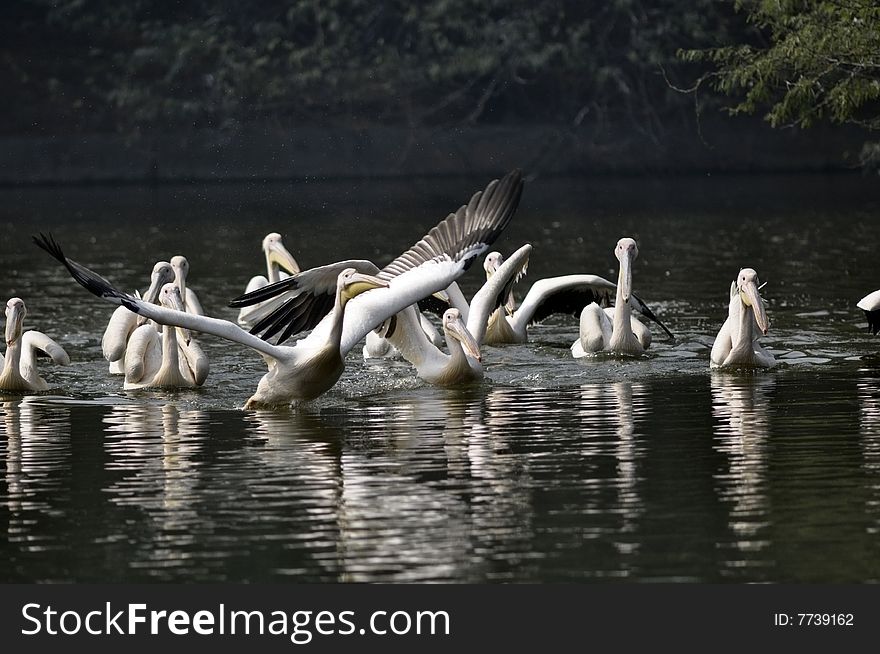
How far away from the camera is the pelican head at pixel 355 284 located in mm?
11375

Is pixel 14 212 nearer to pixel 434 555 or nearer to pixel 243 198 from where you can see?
pixel 243 198

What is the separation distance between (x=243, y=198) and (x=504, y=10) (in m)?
8.89

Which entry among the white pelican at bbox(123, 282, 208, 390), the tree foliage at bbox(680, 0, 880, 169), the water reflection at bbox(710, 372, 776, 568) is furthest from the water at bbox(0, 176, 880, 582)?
the tree foliage at bbox(680, 0, 880, 169)

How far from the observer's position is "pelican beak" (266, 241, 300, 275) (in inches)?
624

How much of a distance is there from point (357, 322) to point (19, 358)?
233 cm

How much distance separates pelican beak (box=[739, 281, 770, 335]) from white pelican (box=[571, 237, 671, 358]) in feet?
3.40

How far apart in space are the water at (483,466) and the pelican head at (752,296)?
14.9 inches

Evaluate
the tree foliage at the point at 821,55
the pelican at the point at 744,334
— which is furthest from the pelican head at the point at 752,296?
the tree foliage at the point at 821,55

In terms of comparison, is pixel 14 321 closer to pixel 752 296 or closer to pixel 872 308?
pixel 752 296

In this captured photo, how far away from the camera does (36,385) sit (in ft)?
40.2

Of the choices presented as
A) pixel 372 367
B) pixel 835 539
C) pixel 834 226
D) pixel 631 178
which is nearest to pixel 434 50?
pixel 631 178

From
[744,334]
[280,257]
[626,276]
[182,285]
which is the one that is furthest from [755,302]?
[280,257]

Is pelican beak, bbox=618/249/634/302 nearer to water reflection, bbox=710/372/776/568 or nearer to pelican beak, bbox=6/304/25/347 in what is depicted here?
water reflection, bbox=710/372/776/568

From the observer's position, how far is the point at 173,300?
12.6 meters
